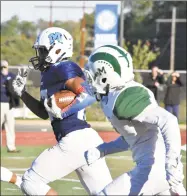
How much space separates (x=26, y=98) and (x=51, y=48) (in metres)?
0.49

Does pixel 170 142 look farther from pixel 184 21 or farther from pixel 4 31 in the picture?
pixel 4 31

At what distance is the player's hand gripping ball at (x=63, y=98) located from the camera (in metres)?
6.68

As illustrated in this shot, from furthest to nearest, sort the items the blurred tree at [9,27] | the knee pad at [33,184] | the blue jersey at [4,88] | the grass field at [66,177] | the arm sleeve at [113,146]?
the blurred tree at [9,27]
the blue jersey at [4,88]
the grass field at [66,177]
the knee pad at [33,184]
the arm sleeve at [113,146]

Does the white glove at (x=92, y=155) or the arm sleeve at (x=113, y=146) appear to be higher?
the arm sleeve at (x=113, y=146)

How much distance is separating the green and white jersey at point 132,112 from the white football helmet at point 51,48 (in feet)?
4.60

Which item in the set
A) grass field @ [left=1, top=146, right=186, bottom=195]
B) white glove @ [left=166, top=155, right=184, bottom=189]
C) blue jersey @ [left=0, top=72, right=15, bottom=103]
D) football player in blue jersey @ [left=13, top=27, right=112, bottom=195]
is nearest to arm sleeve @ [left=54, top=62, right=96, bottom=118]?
football player in blue jersey @ [left=13, top=27, right=112, bottom=195]

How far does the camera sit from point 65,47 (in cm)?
696

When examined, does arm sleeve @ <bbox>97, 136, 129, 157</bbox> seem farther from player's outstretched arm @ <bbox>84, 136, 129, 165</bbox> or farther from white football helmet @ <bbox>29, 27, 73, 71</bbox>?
white football helmet @ <bbox>29, 27, 73, 71</bbox>

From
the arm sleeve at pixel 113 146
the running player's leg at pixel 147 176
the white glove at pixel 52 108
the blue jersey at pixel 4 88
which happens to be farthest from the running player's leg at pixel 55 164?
the blue jersey at pixel 4 88

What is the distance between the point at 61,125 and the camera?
669 centimetres

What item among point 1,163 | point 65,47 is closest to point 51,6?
point 1,163

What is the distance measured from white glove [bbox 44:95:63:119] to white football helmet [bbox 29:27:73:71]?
333 millimetres

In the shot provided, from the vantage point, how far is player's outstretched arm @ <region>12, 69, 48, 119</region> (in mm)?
6828

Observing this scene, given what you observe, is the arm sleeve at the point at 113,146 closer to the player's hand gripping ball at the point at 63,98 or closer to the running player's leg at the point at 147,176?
the running player's leg at the point at 147,176
